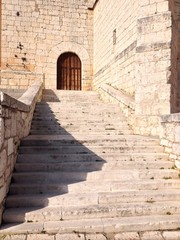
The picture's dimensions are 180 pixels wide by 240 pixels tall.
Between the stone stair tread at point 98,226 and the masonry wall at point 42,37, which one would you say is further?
the masonry wall at point 42,37

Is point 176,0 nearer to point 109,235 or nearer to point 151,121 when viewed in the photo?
point 151,121

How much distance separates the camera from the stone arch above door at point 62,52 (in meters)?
13.3

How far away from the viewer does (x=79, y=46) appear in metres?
13.9

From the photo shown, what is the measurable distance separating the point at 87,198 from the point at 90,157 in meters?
1.18

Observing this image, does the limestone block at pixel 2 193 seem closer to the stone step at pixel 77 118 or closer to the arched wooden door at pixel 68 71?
the stone step at pixel 77 118

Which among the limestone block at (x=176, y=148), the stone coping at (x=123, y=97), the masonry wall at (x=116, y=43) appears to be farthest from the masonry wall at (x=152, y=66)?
the limestone block at (x=176, y=148)

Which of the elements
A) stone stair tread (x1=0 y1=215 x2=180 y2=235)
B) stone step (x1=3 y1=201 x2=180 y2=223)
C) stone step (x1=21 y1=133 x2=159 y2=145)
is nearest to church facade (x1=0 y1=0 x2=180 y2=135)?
stone step (x1=21 y1=133 x2=159 y2=145)

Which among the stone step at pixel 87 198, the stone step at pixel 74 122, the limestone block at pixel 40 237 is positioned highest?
the stone step at pixel 74 122

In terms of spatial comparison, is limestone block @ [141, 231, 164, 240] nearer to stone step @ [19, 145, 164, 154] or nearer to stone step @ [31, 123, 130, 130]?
stone step @ [19, 145, 164, 154]

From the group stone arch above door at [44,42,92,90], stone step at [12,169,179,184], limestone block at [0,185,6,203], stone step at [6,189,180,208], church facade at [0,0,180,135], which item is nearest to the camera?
limestone block at [0,185,6,203]

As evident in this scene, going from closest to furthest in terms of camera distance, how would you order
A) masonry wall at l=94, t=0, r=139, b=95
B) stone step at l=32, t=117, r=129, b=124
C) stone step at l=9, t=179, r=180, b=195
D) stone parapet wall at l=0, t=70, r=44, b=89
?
stone step at l=9, t=179, r=180, b=195 < stone step at l=32, t=117, r=129, b=124 < masonry wall at l=94, t=0, r=139, b=95 < stone parapet wall at l=0, t=70, r=44, b=89

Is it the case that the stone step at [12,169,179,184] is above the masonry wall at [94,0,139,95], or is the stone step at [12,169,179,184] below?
below

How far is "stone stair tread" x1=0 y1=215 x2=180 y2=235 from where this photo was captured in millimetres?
3049

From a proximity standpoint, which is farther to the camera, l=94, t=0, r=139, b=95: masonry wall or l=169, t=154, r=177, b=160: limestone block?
l=94, t=0, r=139, b=95: masonry wall
